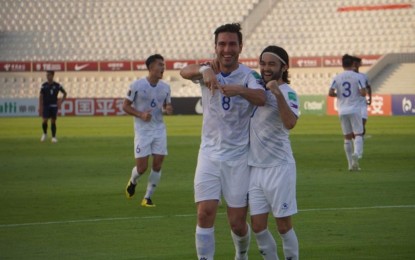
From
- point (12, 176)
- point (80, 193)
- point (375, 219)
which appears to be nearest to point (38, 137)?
point (12, 176)

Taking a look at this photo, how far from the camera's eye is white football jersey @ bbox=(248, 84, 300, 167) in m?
9.04

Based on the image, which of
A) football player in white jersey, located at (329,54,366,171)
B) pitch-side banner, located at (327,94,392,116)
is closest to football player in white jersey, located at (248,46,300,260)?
football player in white jersey, located at (329,54,366,171)

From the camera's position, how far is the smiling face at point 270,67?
29.2 feet

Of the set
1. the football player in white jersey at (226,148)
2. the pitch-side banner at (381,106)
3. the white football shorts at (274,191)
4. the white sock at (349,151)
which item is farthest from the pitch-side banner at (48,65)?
the white football shorts at (274,191)

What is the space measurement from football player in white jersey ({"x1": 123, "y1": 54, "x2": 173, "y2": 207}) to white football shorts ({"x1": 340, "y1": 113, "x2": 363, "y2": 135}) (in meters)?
7.15

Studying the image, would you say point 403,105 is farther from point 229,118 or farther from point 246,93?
point 246,93

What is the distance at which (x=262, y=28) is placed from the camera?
64812 mm

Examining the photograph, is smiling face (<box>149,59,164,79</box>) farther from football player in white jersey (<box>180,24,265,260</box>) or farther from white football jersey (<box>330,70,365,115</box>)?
white football jersey (<box>330,70,365,115</box>)

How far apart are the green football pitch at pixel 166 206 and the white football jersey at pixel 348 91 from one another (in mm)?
1356

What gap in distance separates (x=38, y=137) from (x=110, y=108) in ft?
76.0

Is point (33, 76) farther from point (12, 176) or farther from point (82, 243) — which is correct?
point (82, 243)

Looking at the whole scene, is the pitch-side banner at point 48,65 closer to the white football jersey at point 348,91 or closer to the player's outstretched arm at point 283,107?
the white football jersey at point 348,91

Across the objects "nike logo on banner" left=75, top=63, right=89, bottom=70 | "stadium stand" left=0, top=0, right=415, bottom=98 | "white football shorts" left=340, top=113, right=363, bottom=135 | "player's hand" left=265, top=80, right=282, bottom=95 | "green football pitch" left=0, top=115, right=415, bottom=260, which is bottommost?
"green football pitch" left=0, top=115, right=415, bottom=260

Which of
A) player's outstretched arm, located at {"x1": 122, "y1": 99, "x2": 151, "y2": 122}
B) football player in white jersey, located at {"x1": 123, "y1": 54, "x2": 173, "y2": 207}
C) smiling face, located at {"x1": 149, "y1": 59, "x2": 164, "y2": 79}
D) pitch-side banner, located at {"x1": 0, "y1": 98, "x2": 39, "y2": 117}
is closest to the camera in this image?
smiling face, located at {"x1": 149, "y1": 59, "x2": 164, "y2": 79}
